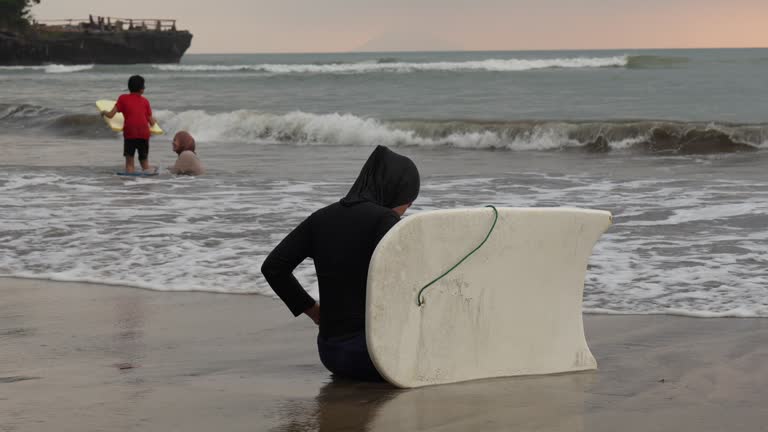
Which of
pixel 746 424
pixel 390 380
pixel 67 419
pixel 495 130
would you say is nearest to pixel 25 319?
pixel 67 419

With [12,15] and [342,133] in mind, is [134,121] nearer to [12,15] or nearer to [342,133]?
[342,133]

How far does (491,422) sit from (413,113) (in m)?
21.3

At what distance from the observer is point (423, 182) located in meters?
12.3

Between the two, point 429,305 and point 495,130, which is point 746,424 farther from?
point 495,130

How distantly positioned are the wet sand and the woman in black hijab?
0.18 m

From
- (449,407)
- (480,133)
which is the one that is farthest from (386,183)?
(480,133)

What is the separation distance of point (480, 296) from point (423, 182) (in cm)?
828

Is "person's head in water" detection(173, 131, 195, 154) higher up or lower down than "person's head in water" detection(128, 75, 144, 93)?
lower down

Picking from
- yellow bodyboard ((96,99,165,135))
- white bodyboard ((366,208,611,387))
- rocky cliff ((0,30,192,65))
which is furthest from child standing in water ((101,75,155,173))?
rocky cliff ((0,30,192,65))

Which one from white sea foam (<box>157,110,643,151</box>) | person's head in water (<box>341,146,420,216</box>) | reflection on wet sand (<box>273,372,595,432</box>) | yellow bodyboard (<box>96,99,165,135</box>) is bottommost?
white sea foam (<box>157,110,643,151</box>)

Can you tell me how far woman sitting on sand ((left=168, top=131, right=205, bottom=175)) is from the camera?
12438mm

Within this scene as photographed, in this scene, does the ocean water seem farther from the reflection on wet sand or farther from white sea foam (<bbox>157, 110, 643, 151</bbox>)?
the reflection on wet sand

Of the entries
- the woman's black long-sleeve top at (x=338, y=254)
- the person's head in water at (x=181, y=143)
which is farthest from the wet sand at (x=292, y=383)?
the person's head in water at (x=181, y=143)

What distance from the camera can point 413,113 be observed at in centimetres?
2450
